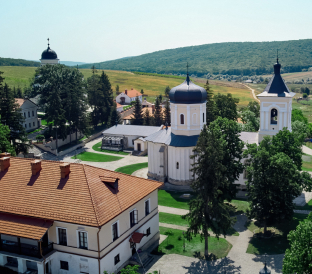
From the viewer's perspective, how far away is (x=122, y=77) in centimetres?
16688

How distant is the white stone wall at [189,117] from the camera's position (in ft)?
152

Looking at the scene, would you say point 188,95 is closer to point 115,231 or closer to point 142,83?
point 115,231

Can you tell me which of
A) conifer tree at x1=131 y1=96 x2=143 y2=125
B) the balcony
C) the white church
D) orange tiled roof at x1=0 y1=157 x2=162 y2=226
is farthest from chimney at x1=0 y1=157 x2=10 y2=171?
conifer tree at x1=131 y1=96 x2=143 y2=125

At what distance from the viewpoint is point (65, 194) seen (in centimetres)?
2588

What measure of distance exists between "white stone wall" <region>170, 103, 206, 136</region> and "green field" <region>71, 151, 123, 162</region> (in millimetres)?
15927

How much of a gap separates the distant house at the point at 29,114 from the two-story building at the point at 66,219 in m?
41.4

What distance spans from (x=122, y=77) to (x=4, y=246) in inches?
5723

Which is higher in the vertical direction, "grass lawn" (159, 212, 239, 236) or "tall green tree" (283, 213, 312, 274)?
"tall green tree" (283, 213, 312, 274)

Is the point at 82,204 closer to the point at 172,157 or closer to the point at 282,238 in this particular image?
the point at 282,238

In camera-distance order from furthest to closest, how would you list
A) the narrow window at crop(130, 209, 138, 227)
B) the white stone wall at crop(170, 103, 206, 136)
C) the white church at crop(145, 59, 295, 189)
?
the white stone wall at crop(170, 103, 206, 136) → the white church at crop(145, 59, 295, 189) → the narrow window at crop(130, 209, 138, 227)

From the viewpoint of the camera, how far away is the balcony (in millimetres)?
24750

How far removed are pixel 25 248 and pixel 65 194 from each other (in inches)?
174

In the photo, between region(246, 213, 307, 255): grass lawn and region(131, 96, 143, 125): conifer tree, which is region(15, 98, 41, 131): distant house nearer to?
region(131, 96, 143, 125): conifer tree

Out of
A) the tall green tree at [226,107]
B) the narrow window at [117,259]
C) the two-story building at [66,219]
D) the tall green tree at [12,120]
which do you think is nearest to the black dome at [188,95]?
the two-story building at [66,219]
